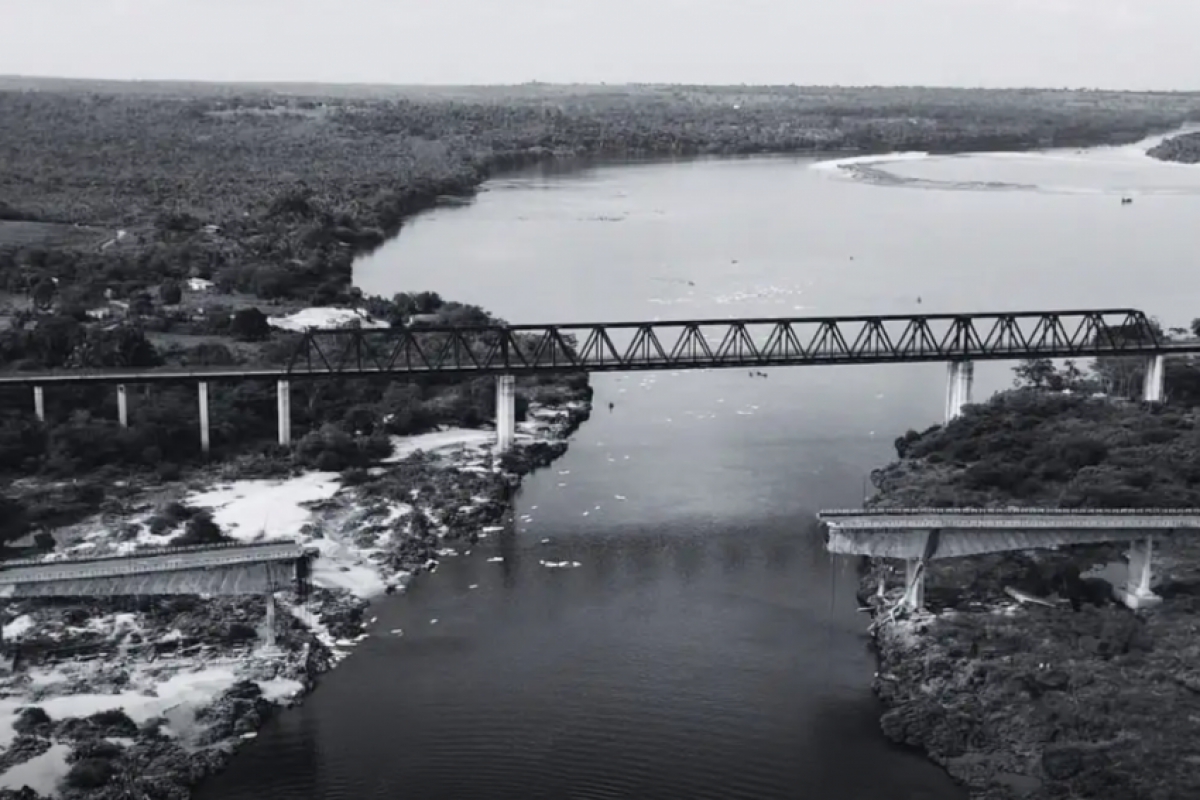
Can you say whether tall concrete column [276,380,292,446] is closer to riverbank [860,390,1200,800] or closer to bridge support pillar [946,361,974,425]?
riverbank [860,390,1200,800]

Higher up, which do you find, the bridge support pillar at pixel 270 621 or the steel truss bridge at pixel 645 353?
the steel truss bridge at pixel 645 353

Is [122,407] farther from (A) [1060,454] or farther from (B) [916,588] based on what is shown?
(A) [1060,454]

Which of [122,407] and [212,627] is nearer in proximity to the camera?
[212,627]

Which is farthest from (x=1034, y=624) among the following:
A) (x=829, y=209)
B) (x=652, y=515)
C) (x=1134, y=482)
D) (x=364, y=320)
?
(x=829, y=209)

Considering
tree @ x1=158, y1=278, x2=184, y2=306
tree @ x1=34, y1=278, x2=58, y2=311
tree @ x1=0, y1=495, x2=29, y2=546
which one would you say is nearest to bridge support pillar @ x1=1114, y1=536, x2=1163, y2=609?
tree @ x1=0, y1=495, x2=29, y2=546

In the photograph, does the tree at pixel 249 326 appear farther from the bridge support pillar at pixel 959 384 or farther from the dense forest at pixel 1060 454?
the bridge support pillar at pixel 959 384

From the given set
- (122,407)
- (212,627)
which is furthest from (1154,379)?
(122,407)

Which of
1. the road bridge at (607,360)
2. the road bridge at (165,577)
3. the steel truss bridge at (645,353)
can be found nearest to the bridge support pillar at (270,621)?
the road bridge at (165,577)

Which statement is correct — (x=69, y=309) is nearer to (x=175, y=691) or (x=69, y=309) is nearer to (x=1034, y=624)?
(x=175, y=691)
